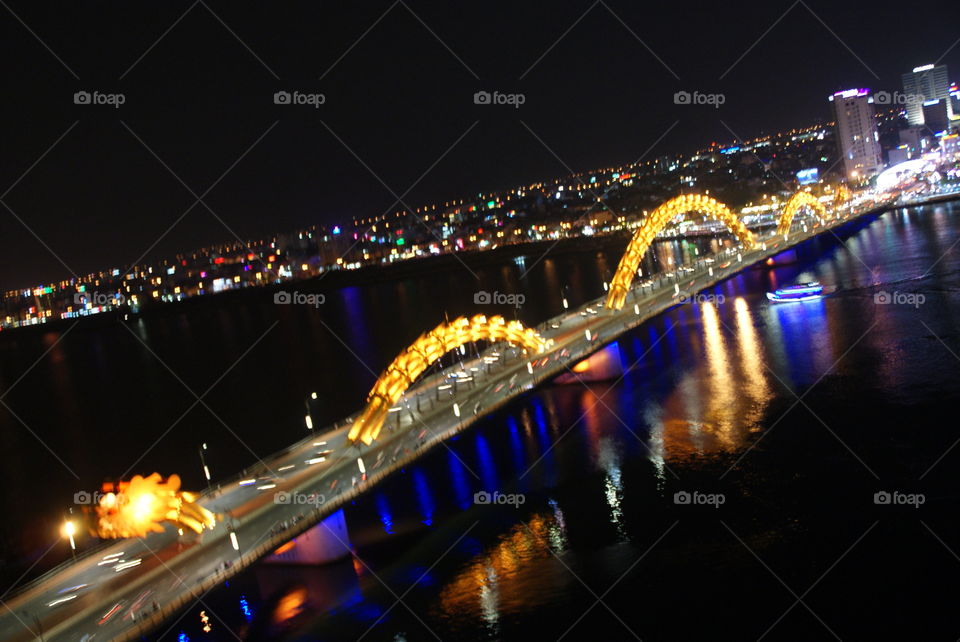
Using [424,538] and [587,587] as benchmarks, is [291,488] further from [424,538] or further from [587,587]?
[587,587]

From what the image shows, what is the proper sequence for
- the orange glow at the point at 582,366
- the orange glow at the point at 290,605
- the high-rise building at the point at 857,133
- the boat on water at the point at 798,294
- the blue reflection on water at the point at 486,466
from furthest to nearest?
the high-rise building at the point at 857,133 → the boat on water at the point at 798,294 → the orange glow at the point at 582,366 → the blue reflection on water at the point at 486,466 → the orange glow at the point at 290,605

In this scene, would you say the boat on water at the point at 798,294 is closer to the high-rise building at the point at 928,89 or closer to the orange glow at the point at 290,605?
the orange glow at the point at 290,605

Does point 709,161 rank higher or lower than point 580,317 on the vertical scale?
higher

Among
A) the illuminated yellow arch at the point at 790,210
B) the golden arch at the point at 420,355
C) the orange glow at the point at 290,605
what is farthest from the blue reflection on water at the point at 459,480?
the illuminated yellow arch at the point at 790,210

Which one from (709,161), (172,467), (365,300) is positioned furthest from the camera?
(709,161)

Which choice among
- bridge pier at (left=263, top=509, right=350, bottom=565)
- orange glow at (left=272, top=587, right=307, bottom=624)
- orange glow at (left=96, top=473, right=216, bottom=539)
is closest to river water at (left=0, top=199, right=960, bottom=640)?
orange glow at (left=272, top=587, right=307, bottom=624)

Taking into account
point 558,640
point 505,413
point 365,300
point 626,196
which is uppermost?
point 626,196

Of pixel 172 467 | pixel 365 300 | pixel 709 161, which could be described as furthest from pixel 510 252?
pixel 172 467

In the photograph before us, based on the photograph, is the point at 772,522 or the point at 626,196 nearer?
the point at 772,522
